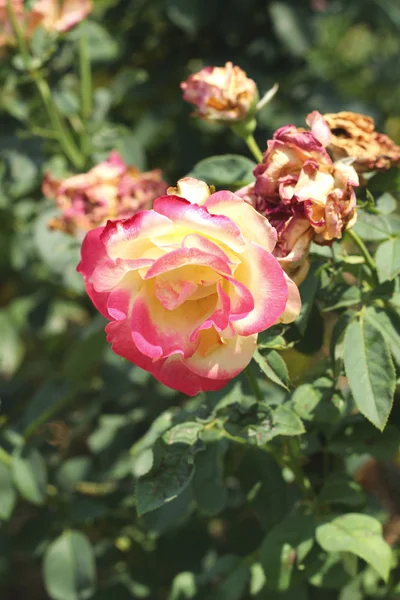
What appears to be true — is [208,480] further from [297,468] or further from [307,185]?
[307,185]

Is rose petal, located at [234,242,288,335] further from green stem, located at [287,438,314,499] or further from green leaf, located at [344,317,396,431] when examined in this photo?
green stem, located at [287,438,314,499]

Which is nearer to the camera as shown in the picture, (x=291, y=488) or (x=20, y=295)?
(x=291, y=488)

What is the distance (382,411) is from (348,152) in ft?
0.94

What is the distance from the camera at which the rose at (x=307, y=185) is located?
804 mm

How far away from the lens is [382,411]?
0.85 m

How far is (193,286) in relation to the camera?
0.76m

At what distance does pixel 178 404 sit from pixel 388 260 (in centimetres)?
90

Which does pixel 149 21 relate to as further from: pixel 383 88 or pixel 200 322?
pixel 200 322

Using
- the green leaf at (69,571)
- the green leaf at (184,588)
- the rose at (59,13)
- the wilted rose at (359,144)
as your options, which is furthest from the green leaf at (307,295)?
the rose at (59,13)

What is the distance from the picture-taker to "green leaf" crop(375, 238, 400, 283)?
91 cm

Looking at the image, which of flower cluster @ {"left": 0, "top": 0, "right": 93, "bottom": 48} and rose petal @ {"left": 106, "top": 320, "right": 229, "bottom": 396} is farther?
flower cluster @ {"left": 0, "top": 0, "right": 93, "bottom": 48}

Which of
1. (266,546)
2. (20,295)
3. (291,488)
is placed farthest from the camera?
(20,295)

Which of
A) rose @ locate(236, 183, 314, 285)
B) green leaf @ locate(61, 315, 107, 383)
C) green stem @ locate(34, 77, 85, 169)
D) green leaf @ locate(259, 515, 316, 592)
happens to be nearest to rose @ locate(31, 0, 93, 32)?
green stem @ locate(34, 77, 85, 169)

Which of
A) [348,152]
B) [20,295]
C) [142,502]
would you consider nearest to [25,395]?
[20,295]
